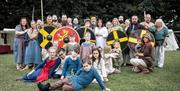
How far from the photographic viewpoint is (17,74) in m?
10.2

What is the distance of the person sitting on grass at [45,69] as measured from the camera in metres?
9.26

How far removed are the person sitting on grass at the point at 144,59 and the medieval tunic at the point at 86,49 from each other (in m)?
1.27

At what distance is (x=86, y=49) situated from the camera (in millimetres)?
9875

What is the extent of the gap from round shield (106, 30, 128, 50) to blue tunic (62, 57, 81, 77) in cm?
241

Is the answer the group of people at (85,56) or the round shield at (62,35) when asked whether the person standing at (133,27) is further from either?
the round shield at (62,35)

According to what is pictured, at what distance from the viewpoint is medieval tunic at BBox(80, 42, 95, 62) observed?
9.84 meters

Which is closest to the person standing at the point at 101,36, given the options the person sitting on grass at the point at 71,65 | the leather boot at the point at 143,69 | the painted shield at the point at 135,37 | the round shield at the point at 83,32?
the round shield at the point at 83,32

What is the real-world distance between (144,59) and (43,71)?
8.97ft

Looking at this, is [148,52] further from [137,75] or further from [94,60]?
[94,60]

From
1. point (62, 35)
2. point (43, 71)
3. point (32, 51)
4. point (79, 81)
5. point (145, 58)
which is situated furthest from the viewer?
point (32, 51)

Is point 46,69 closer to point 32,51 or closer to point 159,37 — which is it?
point 32,51

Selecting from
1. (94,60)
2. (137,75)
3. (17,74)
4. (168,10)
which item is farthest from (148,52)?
(168,10)

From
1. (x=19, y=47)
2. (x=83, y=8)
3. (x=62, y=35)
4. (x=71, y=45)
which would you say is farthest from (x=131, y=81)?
(x=83, y=8)

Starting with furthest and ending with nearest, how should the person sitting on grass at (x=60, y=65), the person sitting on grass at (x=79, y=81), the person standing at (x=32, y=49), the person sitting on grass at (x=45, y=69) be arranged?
the person standing at (x=32, y=49)
the person sitting on grass at (x=60, y=65)
the person sitting on grass at (x=45, y=69)
the person sitting on grass at (x=79, y=81)
